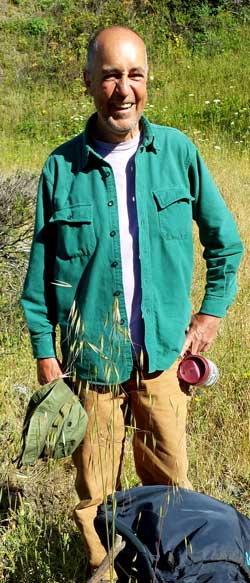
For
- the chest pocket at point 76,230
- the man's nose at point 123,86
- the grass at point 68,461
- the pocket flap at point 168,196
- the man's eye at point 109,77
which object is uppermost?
the man's eye at point 109,77

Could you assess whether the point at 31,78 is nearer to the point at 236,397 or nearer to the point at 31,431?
the point at 236,397

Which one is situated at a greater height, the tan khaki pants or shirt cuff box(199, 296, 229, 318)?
shirt cuff box(199, 296, 229, 318)

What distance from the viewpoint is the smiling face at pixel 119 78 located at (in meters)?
2.68

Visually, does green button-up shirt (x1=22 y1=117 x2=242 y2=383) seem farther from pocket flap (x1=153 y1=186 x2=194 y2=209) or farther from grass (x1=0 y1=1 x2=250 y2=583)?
grass (x1=0 y1=1 x2=250 y2=583)

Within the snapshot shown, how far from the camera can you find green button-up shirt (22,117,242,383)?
9.12 ft

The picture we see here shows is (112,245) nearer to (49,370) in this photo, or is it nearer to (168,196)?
(168,196)

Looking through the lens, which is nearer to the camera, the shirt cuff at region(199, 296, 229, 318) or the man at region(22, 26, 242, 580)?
the man at region(22, 26, 242, 580)

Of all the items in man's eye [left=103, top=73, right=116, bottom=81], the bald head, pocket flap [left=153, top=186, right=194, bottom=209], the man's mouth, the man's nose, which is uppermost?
the bald head

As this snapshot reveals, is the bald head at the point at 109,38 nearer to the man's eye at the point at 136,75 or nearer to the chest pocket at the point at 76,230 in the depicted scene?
the man's eye at the point at 136,75

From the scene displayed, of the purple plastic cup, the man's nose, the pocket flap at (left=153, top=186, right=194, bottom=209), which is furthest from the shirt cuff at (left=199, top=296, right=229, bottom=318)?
the man's nose

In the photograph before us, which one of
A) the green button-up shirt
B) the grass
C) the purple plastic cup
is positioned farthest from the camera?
the grass

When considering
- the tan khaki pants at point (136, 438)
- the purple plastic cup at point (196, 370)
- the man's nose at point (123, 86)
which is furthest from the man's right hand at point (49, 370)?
the man's nose at point (123, 86)

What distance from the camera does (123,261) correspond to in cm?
280

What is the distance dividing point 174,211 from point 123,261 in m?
0.23
